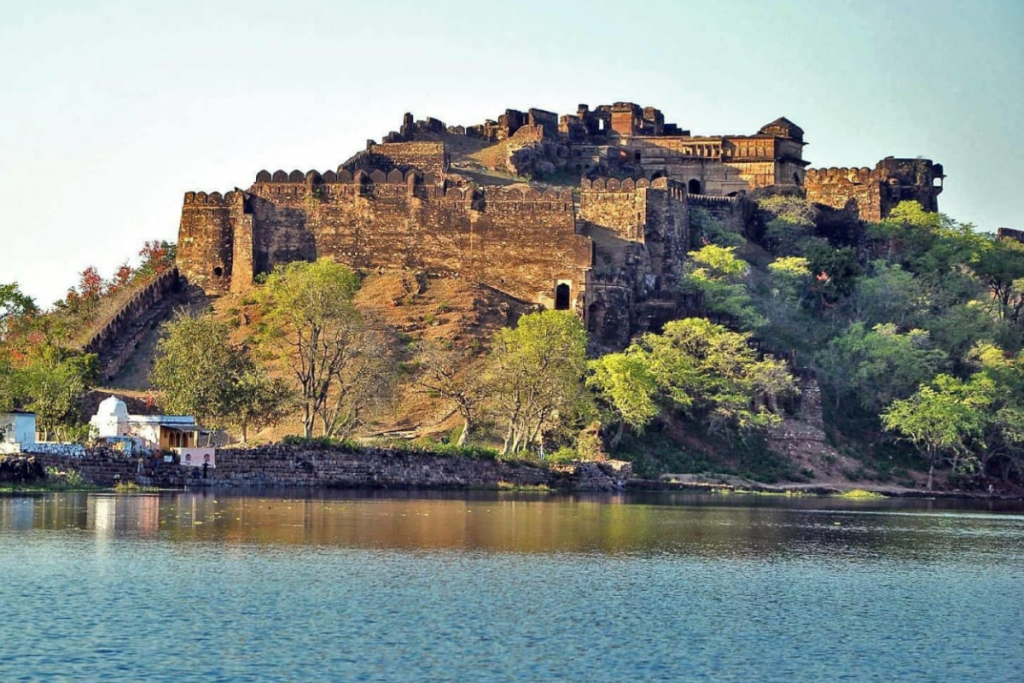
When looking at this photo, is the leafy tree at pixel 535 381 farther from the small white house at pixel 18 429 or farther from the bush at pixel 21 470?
the bush at pixel 21 470

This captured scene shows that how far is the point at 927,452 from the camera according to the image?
3066 inches

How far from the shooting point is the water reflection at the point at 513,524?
40031 mm

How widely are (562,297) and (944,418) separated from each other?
56.9 ft

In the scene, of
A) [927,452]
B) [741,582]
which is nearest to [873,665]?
[741,582]

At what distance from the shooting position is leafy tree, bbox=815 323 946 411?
80938 mm

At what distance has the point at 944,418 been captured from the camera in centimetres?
7575

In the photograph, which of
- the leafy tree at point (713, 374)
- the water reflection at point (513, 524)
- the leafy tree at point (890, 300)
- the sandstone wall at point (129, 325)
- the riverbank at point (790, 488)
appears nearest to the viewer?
the water reflection at point (513, 524)

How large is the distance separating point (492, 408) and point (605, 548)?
26.0 metres

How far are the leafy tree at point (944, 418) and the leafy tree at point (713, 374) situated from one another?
528 centimetres

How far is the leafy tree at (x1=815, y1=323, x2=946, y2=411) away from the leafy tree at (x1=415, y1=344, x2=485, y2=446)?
799 inches

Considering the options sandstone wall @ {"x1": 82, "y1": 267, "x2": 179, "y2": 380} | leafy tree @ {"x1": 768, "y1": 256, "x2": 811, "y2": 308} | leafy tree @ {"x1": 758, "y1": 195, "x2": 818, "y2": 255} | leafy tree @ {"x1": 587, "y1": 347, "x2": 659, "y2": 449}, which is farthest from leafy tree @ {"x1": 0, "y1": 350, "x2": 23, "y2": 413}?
leafy tree @ {"x1": 758, "y1": 195, "x2": 818, "y2": 255}

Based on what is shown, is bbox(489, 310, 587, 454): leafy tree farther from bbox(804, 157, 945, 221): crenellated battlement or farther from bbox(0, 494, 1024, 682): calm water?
bbox(804, 157, 945, 221): crenellated battlement

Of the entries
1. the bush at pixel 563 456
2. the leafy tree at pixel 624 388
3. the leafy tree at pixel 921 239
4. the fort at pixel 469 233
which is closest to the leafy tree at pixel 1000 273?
the leafy tree at pixel 921 239

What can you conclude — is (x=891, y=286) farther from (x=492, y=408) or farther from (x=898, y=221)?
(x=492, y=408)
